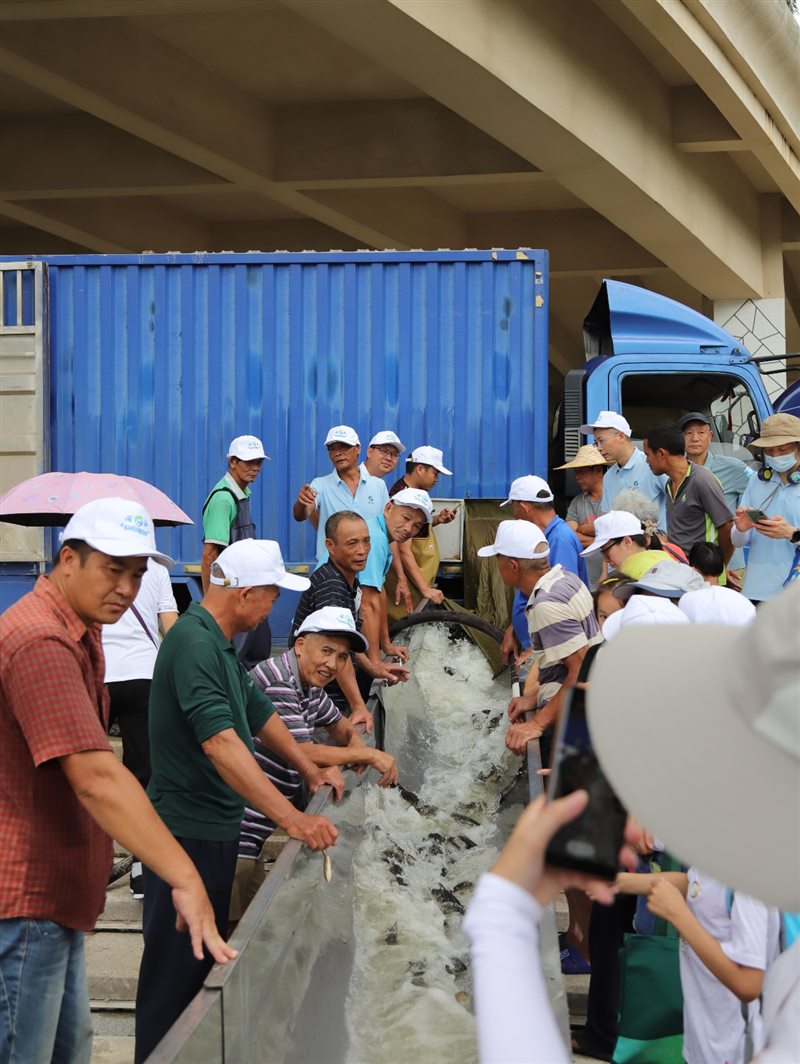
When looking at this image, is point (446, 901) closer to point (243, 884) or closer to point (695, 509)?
point (243, 884)

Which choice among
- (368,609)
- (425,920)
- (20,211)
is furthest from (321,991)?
(20,211)

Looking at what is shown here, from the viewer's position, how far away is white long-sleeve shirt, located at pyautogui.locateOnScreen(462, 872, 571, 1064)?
1.22 m

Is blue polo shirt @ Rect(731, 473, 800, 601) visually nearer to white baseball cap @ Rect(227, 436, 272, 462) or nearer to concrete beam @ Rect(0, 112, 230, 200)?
white baseball cap @ Rect(227, 436, 272, 462)

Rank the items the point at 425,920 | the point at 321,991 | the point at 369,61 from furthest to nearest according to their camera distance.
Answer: the point at 369,61, the point at 425,920, the point at 321,991

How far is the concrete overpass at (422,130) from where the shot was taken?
10086mm

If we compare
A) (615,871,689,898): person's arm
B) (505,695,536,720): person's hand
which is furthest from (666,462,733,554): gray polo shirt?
(615,871,689,898): person's arm

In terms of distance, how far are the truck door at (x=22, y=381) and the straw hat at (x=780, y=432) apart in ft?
17.0

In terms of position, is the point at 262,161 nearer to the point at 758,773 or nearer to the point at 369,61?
the point at 369,61

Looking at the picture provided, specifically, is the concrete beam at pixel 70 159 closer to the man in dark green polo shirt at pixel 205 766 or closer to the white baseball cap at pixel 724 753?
the man in dark green polo shirt at pixel 205 766

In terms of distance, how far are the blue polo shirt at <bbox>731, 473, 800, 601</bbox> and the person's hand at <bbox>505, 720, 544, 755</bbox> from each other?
206 centimetres

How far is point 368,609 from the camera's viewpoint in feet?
20.3

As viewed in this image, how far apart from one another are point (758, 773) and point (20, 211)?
14.8 meters

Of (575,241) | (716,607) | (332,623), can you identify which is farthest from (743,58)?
(716,607)

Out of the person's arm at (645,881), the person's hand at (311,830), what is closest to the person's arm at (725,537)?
the person's hand at (311,830)
